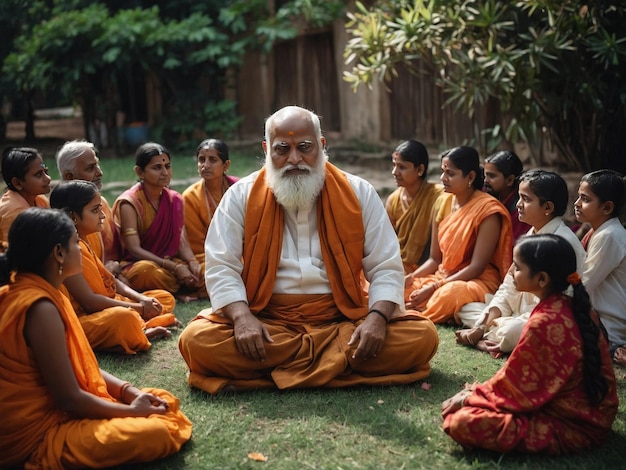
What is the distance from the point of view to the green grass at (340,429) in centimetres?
344

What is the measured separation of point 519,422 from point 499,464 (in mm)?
218

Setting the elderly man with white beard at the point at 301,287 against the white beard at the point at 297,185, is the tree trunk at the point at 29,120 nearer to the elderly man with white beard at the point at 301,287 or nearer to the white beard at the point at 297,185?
the elderly man with white beard at the point at 301,287

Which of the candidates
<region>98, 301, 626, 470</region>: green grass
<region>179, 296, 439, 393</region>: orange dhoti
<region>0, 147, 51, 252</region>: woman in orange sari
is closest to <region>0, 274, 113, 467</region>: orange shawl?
<region>98, 301, 626, 470</region>: green grass

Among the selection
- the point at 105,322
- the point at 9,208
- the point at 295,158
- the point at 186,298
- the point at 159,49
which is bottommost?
the point at 186,298

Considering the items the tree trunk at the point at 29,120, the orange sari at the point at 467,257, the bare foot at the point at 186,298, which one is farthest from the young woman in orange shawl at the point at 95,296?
the tree trunk at the point at 29,120

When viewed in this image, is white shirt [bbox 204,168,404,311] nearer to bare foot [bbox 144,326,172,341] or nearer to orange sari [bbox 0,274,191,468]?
bare foot [bbox 144,326,172,341]

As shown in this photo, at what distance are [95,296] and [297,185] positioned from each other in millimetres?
1696

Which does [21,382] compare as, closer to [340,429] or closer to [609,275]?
[340,429]

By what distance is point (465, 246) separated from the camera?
237 inches

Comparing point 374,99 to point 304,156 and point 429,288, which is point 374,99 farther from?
point 304,156

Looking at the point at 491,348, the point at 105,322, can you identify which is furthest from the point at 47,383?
the point at 491,348

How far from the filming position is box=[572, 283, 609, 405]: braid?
132 inches

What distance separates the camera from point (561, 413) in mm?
3428

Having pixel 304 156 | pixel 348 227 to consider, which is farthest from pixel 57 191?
pixel 348 227
